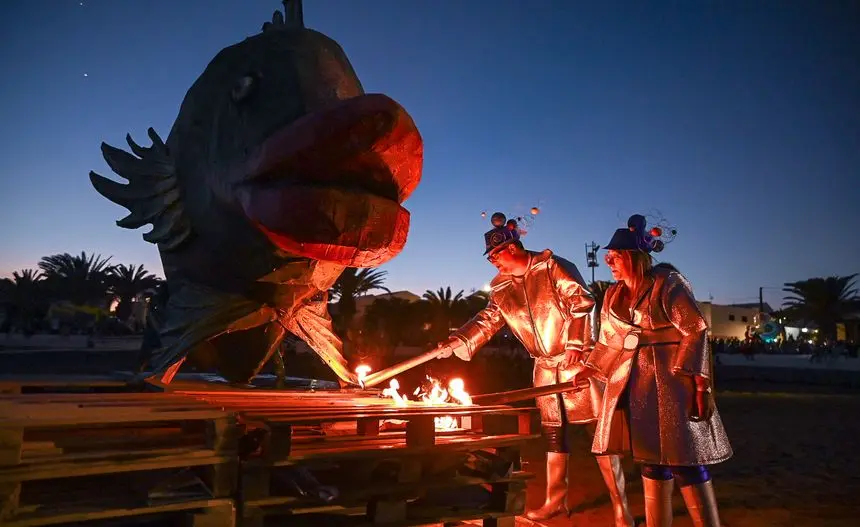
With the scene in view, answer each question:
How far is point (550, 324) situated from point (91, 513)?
11.2 ft

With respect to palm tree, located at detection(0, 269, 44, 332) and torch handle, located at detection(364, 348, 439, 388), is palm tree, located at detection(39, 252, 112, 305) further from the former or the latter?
torch handle, located at detection(364, 348, 439, 388)

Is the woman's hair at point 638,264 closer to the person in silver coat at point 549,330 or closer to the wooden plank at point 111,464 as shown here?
the person in silver coat at point 549,330

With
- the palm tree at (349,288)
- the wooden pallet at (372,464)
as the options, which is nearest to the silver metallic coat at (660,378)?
the wooden pallet at (372,464)

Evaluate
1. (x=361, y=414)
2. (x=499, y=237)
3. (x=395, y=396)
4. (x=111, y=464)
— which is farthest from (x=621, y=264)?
(x=111, y=464)

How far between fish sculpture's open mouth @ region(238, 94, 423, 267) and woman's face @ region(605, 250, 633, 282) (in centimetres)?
141

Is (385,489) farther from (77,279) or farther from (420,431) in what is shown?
(77,279)

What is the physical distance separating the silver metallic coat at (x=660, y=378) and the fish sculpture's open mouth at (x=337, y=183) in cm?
158

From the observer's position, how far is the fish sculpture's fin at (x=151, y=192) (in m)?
4.43

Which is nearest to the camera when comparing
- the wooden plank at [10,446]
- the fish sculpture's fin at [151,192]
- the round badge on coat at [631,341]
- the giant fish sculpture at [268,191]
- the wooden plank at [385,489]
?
the wooden plank at [10,446]

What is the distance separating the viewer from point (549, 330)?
199 inches

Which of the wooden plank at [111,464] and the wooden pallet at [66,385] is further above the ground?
the wooden pallet at [66,385]

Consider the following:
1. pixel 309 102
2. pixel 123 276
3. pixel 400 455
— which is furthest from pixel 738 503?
pixel 123 276

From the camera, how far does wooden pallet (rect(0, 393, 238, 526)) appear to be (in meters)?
2.55

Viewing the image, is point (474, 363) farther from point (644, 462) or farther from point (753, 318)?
point (753, 318)
